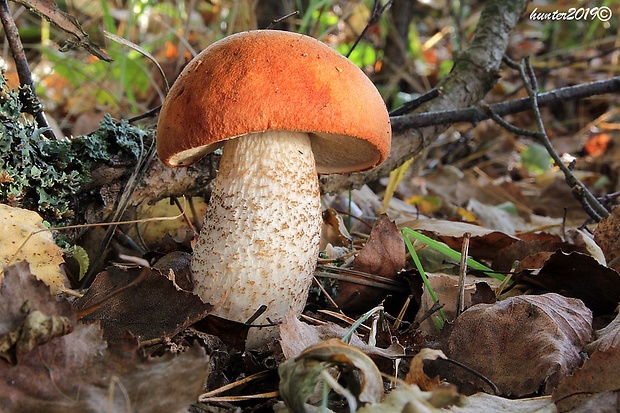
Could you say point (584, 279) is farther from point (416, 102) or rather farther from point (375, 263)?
point (416, 102)

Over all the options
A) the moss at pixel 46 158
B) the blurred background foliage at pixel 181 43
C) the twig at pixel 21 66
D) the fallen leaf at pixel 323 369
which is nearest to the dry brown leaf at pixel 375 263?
the fallen leaf at pixel 323 369

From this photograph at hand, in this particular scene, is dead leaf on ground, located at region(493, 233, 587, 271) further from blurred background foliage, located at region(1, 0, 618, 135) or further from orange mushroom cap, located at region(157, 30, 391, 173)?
blurred background foliage, located at region(1, 0, 618, 135)

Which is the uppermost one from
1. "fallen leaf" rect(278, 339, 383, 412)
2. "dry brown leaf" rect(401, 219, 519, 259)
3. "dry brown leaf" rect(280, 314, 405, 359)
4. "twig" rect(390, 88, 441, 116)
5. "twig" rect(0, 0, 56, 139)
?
"twig" rect(0, 0, 56, 139)

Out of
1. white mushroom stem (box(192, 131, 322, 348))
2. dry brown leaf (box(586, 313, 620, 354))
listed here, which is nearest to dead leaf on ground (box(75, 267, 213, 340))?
white mushroom stem (box(192, 131, 322, 348))

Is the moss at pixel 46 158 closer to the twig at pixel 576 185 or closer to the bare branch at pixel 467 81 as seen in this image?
the bare branch at pixel 467 81

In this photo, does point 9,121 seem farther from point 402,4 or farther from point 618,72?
point 618,72

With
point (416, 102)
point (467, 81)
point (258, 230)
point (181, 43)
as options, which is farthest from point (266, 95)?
point (181, 43)
